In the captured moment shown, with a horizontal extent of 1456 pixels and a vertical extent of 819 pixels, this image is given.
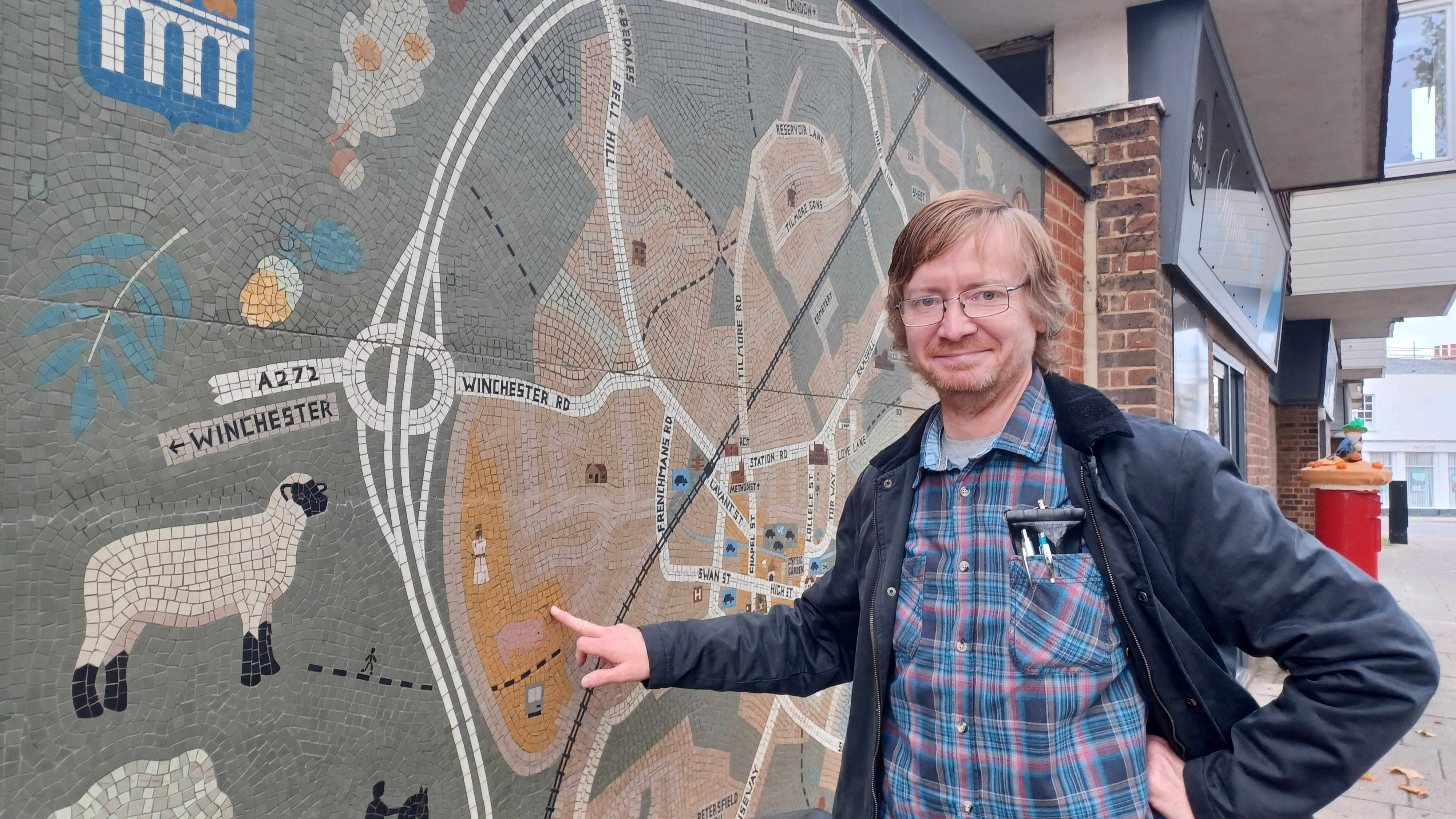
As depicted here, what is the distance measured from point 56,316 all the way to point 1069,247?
13.9ft

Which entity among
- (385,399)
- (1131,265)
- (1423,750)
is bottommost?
(1423,750)

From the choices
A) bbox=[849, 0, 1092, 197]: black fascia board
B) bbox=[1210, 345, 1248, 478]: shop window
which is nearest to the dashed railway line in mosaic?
bbox=[849, 0, 1092, 197]: black fascia board

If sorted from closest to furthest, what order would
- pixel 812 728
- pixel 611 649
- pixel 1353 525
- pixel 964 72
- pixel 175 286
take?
pixel 175 286 < pixel 611 649 < pixel 812 728 < pixel 964 72 < pixel 1353 525

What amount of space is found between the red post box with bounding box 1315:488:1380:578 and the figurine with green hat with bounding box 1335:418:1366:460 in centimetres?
42

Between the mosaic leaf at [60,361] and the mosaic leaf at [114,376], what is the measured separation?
18 millimetres

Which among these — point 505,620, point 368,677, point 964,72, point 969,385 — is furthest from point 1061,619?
point 964,72

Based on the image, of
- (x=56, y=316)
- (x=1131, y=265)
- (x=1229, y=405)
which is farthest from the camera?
(x=1229, y=405)

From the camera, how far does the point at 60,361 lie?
1020 mm

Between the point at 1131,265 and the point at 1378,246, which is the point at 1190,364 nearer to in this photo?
the point at 1131,265

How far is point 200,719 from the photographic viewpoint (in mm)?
1133

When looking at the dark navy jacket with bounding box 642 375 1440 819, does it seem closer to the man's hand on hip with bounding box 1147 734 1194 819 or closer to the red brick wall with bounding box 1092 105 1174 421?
the man's hand on hip with bounding box 1147 734 1194 819

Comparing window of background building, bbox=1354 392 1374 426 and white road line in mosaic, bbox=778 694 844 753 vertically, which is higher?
window of background building, bbox=1354 392 1374 426

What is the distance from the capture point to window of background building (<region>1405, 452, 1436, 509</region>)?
4219 centimetres

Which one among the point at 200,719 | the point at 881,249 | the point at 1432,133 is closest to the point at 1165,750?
the point at 200,719
